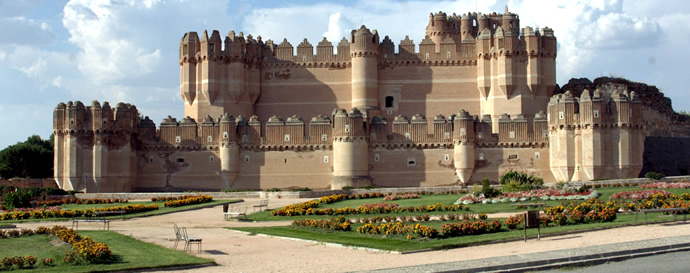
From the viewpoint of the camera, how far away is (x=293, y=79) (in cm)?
6519

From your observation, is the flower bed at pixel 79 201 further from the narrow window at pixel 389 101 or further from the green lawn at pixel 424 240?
the narrow window at pixel 389 101

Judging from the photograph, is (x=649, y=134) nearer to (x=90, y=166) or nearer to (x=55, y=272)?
(x=90, y=166)

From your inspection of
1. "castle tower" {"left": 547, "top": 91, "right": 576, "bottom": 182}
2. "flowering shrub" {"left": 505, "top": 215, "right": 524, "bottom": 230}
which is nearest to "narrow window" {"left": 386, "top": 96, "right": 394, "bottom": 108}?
"castle tower" {"left": 547, "top": 91, "right": 576, "bottom": 182}

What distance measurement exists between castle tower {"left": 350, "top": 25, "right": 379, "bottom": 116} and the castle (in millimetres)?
97

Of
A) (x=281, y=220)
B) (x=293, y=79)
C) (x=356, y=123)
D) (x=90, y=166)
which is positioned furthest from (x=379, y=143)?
(x=281, y=220)

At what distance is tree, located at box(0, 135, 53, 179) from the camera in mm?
71812

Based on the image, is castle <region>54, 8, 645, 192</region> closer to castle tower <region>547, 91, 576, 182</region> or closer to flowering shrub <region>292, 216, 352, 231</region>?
castle tower <region>547, 91, 576, 182</region>

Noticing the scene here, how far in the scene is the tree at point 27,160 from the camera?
71812mm

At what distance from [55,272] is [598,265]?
13.0 metres

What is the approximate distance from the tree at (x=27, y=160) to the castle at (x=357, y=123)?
17.8 m

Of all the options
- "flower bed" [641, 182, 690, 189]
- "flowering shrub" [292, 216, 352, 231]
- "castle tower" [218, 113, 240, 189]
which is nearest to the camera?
"flowering shrub" [292, 216, 352, 231]

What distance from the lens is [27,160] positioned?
238 feet

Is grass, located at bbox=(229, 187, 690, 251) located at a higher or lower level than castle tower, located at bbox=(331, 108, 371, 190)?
lower

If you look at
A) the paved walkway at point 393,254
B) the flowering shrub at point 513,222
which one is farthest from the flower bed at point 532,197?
the paved walkway at point 393,254
